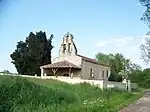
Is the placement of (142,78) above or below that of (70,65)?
below

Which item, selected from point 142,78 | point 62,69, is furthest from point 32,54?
point 142,78

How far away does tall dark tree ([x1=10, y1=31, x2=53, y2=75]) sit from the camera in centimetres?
4691

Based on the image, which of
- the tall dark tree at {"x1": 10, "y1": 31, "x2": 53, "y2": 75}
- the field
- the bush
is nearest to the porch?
the tall dark tree at {"x1": 10, "y1": 31, "x2": 53, "y2": 75}

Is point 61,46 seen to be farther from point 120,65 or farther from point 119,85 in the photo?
point 120,65

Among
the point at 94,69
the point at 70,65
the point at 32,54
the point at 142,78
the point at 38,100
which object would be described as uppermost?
the point at 32,54

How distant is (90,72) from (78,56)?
12.2 feet

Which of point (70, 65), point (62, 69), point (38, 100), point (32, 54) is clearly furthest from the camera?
point (32, 54)

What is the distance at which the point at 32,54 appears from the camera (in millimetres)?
47281

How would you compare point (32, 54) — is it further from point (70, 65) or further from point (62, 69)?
point (70, 65)

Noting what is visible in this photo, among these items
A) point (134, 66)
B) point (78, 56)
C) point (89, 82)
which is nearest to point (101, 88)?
point (89, 82)

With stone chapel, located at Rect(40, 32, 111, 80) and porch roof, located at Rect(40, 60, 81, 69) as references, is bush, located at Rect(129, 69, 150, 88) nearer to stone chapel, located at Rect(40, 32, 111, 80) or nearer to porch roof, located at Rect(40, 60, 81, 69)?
stone chapel, located at Rect(40, 32, 111, 80)

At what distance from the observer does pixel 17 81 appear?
18.1 m

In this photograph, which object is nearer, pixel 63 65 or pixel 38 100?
pixel 38 100

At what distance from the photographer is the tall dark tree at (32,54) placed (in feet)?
154
